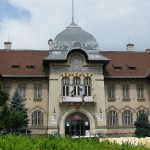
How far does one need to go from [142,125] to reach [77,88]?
737 cm

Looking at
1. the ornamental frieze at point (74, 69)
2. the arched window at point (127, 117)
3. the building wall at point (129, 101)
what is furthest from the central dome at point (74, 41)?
the arched window at point (127, 117)

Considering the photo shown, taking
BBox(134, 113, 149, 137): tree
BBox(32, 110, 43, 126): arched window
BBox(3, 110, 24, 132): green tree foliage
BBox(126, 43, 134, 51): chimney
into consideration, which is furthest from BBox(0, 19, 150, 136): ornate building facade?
BBox(3, 110, 24, 132): green tree foliage

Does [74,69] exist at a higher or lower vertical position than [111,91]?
higher

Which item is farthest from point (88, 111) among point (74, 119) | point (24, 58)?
point (24, 58)

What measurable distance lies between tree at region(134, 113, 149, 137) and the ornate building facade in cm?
112

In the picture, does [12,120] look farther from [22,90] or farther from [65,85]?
[22,90]

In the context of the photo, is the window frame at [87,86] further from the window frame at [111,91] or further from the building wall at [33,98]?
the building wall at [33,98]

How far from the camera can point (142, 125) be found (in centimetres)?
3766

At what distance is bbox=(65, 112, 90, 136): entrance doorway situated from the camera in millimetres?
37625

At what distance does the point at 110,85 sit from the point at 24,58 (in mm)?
9986

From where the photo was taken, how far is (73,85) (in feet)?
124

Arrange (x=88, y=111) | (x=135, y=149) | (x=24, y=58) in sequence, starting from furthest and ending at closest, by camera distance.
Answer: (x=24, y=58)
(x=88, y=111)
(x=135, y=149)

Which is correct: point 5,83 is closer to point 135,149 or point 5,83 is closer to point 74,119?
point 74,119

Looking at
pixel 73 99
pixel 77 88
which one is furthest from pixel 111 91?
pixel 73 99
